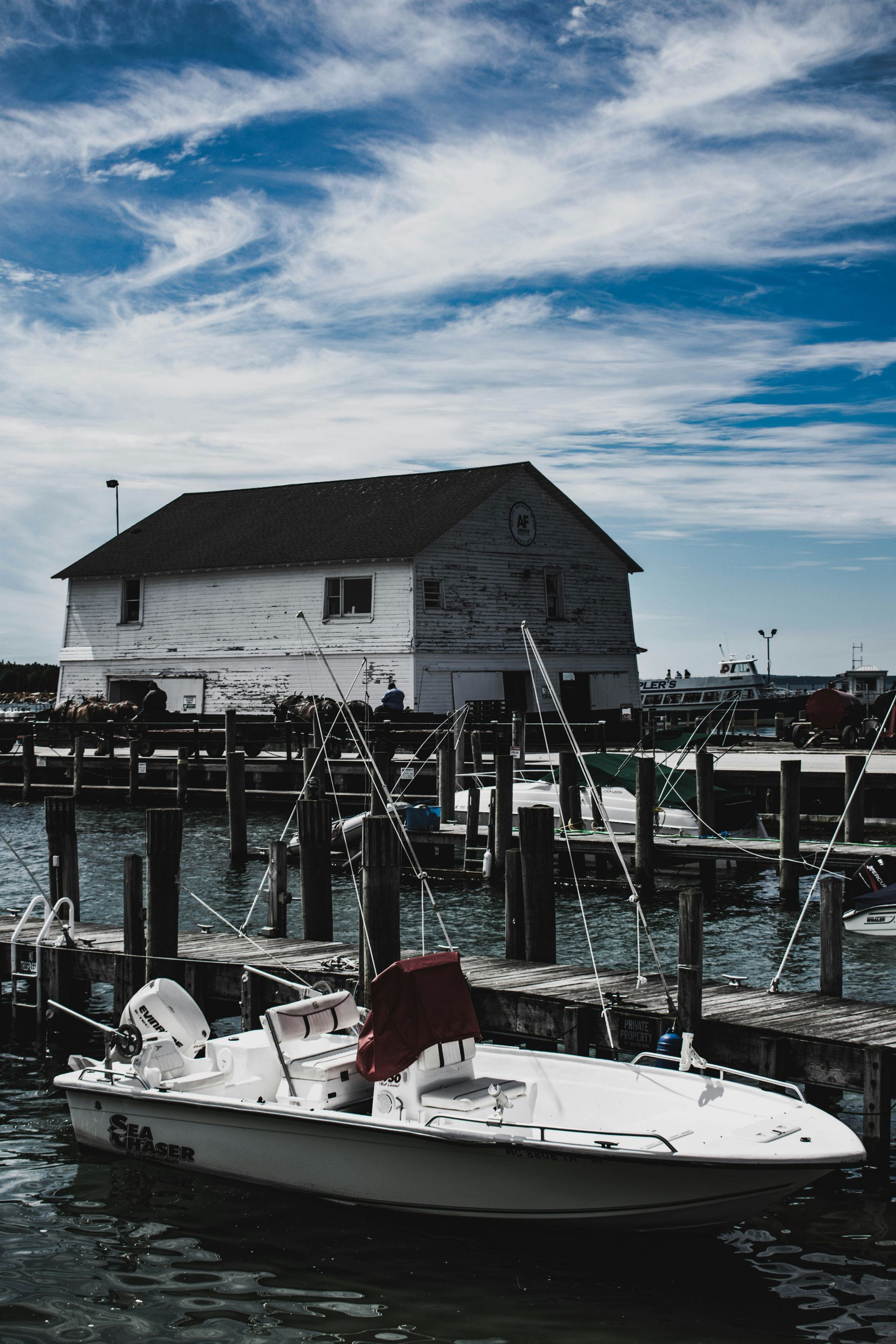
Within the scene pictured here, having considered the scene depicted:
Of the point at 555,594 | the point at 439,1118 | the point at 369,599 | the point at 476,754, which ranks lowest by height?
the point at 439,1118

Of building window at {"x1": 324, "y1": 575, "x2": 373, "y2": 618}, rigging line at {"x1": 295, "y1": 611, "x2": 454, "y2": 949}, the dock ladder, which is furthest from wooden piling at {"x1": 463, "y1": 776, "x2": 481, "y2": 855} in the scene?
building window at {"x1": 324, "y1": 575, "x2": 373, "y2": 618}

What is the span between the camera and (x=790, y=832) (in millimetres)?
19859

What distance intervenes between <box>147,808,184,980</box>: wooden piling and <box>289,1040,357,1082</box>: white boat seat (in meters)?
3.68

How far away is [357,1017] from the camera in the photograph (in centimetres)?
1067

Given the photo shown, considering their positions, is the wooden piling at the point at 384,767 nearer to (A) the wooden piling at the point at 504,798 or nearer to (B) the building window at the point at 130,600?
(A) the wooden piling at the point at 504,798

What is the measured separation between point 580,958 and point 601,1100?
7655 mm

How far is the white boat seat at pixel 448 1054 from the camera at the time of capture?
360 inches

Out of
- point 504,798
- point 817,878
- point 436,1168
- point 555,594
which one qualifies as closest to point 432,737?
point 504,798

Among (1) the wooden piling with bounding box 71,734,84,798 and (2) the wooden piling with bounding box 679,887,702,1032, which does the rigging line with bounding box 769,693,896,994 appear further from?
(1) the wooden piling with bounding box 71,734,84,798

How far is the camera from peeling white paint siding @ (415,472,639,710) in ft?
139

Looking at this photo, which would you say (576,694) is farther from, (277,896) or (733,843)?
(277,896)

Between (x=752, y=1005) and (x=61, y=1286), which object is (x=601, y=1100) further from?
(x=61, y=1286)

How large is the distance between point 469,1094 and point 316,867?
5.66m

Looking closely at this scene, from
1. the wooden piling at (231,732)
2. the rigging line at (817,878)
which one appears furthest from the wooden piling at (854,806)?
the wooden piling at (231,732)
